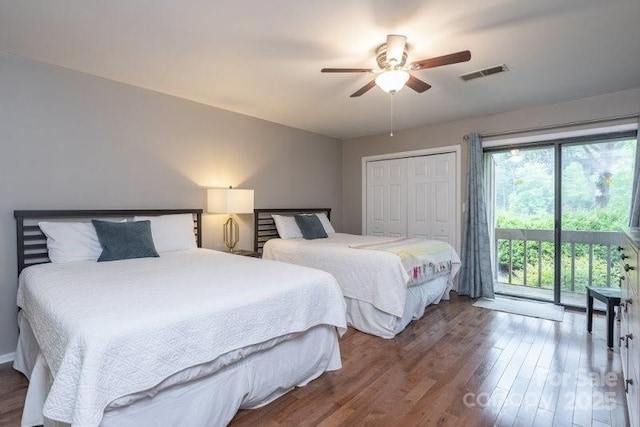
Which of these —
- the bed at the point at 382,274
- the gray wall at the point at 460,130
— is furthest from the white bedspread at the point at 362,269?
the gray wall at the point at 460,130

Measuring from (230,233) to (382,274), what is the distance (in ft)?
6.48

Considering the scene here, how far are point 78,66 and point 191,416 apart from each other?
291cm

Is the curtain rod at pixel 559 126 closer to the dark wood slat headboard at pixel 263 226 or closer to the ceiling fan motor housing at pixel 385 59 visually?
the ceiling fan motor housing at pixel 385 59

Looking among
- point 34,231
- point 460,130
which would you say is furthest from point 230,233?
point 460,130

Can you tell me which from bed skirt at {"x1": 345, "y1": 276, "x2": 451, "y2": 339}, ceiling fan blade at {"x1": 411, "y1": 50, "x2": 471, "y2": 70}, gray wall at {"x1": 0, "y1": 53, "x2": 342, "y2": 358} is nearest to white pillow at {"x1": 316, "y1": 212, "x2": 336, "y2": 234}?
gray wall at {"x1": 0, "y1": 53, "x2": 342, "y2": 358}

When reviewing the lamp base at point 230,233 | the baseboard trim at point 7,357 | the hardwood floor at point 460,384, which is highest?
the lamp base at point 230,233

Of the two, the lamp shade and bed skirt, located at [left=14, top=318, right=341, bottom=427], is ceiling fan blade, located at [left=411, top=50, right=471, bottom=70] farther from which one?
the lamp shade

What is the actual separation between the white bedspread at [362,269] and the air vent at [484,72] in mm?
1787

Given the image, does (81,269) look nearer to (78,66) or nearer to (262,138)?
(78,66)

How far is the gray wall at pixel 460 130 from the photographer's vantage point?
3410mm

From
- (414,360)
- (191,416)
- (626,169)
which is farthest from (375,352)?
(626,169)

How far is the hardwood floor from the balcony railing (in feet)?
2.92

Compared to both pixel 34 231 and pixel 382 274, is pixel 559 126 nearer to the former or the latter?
pixel 382 274

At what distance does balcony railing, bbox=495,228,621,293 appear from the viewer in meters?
3.67
